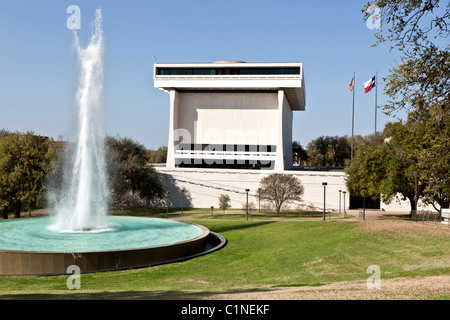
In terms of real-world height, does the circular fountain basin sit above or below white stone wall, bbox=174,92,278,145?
below

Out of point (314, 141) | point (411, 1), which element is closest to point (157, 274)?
point (411, 1)

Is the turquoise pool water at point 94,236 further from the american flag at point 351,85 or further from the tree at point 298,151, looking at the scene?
the tree at point 298,151

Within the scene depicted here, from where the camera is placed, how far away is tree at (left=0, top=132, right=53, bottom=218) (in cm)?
4078

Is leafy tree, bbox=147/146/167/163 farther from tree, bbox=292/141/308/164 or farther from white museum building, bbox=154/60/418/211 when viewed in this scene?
white museum building, bbox=154/60/418/211

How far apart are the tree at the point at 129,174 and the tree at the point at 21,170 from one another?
7.06 m

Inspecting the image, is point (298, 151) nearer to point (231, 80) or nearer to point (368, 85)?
point (231, 80)

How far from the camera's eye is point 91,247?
1962cm

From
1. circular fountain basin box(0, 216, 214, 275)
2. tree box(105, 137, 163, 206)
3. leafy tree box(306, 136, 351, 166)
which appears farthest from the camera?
leafy tree box(306, 136, 351, 166)

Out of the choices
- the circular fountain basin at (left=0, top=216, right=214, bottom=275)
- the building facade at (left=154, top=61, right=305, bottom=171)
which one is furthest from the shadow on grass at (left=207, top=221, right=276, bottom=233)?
the building facade at (left=154, top=61, right=305, bottom=171)

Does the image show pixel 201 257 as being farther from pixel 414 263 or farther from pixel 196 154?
pixel 196 154

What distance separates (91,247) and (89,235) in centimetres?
422

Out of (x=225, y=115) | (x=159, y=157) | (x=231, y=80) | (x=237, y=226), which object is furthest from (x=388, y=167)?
(x=159, y=157)
